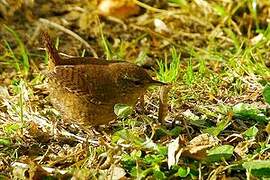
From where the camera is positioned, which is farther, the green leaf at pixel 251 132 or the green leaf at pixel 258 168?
the green leaf at pixel 251 132

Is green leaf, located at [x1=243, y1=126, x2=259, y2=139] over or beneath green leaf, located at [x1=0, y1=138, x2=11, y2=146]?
over

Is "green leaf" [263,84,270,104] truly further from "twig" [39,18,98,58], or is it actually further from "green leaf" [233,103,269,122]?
"twig" [39,18,98,58]

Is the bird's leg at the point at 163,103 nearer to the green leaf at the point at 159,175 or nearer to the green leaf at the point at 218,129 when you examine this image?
the green leaf at the point at 218,129

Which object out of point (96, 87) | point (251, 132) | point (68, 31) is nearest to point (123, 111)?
point (96, 87)

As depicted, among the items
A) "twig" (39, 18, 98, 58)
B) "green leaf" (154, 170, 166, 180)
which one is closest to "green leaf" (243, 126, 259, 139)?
"green leaf" (154, 170, 166, 180)

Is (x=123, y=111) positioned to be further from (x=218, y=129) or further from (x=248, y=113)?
(x=248, y=113)

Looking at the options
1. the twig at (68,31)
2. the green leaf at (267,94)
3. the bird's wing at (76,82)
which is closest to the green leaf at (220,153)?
the green leaf at (267,94)
